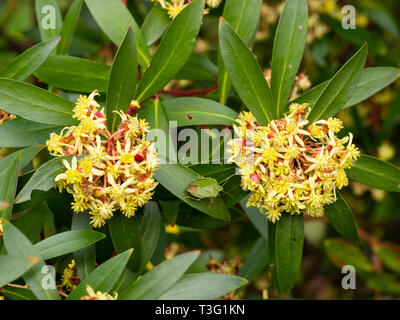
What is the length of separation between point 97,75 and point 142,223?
0.64 metres

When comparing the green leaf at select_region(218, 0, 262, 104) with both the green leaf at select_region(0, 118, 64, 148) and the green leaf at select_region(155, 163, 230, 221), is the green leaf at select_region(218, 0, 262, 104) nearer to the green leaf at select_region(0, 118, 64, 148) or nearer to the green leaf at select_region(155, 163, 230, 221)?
the green leaf at select_region(155, 163, 230, 221)

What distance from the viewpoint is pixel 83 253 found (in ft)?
5.51

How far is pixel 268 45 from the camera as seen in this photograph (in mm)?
3178

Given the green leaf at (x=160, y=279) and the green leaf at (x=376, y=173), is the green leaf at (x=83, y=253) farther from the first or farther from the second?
the green leaf at (x=376, y=173)

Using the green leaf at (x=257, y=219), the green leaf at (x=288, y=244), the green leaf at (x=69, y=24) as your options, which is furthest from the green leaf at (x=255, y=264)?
the green leaf at (x=69, y=24)

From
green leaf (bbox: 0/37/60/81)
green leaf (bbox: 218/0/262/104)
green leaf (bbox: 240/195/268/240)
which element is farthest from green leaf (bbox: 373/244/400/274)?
green leaf (bbox: 0/37/60/81)

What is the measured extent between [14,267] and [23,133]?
54 centimetres

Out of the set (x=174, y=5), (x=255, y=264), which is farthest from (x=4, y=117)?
(x=255, y=264)

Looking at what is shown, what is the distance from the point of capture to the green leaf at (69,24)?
1976 millimetres

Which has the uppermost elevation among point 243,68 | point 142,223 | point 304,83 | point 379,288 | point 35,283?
point 304,83

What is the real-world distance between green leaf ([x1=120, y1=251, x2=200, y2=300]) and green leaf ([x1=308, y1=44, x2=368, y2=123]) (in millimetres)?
680

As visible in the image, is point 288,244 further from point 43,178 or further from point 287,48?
point 43,178
